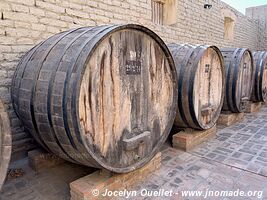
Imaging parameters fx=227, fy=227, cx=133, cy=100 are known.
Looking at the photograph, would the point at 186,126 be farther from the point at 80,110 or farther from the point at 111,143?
the point at 80,110

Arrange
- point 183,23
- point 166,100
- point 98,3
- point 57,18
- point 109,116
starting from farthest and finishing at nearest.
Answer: point 183,23 < point 98,3 < point 57,18 < point 166,100 < point 109,116

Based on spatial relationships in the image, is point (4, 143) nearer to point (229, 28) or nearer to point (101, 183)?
point (101, 183)

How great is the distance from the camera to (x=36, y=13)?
2686mm

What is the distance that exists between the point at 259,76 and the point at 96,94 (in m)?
4.39

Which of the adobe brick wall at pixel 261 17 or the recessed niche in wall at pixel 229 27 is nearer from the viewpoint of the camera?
the recessed niche in wall at pixel 229 27

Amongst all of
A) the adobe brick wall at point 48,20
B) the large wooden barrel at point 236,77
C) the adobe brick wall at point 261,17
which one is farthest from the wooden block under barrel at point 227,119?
the adobe brick wall at point 261,17

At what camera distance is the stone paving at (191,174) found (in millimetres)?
2068

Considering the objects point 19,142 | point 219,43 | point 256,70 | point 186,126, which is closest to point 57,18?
Answer: point 19,142

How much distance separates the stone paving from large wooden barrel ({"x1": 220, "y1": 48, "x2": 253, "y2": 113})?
0.93 m

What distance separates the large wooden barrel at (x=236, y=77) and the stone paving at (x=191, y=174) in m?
0.93

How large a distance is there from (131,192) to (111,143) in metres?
0.58

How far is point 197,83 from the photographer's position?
281 cm

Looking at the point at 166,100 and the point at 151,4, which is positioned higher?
the point at 151,4

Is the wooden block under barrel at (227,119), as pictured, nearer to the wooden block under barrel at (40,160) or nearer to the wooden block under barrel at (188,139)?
the wooden block under barrel at (188,139)
